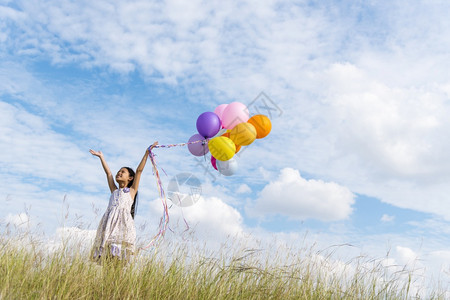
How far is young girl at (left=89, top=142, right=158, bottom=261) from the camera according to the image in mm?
4870

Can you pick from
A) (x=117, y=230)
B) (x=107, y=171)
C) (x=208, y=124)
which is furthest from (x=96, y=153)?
(x=208, y=124)

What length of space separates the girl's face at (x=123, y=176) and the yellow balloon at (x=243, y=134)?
146 cm

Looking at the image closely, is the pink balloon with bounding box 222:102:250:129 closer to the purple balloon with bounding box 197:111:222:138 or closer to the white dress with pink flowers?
the purple balloon with bounding box 197:111:222:138

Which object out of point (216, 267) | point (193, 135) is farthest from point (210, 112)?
point (216, 267)

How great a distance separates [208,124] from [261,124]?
75 cm

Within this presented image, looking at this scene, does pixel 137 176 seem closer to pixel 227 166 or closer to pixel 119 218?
pixel 119 218

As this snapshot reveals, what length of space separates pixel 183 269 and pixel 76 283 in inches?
43.6

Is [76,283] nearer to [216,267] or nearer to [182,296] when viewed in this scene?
[182,296]

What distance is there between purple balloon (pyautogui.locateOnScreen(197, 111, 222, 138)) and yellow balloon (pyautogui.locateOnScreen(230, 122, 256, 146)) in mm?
263

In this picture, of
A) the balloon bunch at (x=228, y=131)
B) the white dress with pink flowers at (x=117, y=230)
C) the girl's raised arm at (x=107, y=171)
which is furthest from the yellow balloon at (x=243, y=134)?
the girl's raised arm at (x=107, y=171)

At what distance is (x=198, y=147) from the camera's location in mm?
5887

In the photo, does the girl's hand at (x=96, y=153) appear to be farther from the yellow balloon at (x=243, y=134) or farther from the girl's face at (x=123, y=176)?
the yellow balloon at (x=243, y=134)

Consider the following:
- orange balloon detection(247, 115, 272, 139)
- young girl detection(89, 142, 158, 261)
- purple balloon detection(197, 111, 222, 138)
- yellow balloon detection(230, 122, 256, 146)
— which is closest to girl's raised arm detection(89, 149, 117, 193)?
young girl detection(89, 142, 158, 261)

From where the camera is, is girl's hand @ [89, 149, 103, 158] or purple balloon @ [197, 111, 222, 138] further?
Result: purple balloon @ [197, 111, 222, 138]
